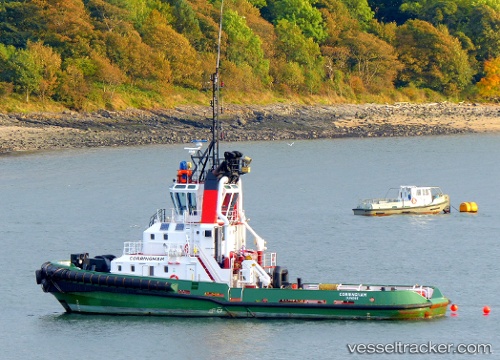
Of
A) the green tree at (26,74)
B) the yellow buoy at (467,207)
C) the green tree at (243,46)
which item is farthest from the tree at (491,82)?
the yellow buoy at (467,207)

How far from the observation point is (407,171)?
8369 cm

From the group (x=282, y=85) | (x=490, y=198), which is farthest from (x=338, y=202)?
(x=282, y=85)

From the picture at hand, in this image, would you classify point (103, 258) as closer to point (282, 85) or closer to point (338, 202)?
point (338, 202)

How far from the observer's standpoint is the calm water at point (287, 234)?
118 ft

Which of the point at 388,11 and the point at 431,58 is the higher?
the point at 388,11

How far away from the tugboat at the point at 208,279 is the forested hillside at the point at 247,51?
2459 inches

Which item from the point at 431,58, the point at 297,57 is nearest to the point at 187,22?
the point at 297,57

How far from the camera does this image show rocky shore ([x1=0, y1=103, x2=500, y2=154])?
95062mm

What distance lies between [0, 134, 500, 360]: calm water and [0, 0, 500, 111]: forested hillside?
14.1 metres

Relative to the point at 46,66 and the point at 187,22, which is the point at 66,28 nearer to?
the point at 46,66

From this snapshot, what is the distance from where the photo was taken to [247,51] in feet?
386

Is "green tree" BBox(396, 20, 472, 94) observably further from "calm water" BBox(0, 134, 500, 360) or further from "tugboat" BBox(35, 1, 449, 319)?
"tugboat" BBox(35, 1, 449, 319)

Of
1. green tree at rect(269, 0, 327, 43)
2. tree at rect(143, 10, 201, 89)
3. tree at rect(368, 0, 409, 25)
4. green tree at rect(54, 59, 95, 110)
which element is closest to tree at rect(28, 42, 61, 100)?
green tree at rect(54, 59, 95, 110)

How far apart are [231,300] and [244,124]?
6845 cm
